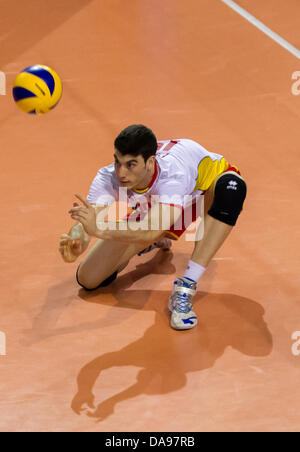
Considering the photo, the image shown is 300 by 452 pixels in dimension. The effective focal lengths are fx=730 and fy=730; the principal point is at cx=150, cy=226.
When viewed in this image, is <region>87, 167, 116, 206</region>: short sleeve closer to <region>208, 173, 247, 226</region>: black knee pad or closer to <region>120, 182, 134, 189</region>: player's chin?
<region>120, 182, 134, 189</region>: player's chin

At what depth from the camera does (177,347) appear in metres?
4.04

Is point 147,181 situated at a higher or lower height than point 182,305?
higher

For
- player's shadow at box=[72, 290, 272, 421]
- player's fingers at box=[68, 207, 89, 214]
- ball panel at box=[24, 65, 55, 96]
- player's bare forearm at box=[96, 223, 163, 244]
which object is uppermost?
ball panel at box=[24, 65, 55, 96]

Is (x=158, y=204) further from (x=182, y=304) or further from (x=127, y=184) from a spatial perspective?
(x=182, y=304)

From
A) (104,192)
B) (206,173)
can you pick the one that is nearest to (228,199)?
(206,173)

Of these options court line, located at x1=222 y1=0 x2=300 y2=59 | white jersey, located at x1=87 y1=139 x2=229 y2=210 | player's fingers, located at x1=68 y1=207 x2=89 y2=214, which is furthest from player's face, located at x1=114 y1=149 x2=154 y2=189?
court line, located at x1=222 y1=0 x2=300 y2=59

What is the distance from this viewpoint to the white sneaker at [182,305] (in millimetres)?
4160

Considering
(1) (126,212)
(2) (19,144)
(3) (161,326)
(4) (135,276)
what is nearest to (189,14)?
(2) (19,144)

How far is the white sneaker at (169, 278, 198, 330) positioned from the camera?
416cm

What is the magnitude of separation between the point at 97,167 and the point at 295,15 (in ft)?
11.7

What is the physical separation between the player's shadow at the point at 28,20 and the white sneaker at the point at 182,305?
4.22m

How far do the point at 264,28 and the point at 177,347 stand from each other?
4.99 metres

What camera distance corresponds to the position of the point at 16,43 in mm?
7871

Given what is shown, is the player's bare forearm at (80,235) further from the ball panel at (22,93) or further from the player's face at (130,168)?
the ball panel at (22,93)
